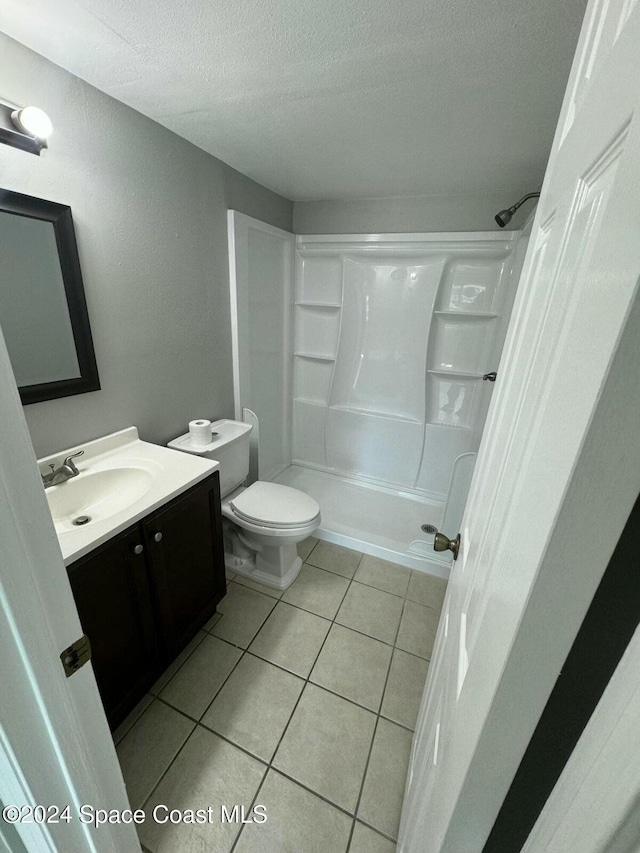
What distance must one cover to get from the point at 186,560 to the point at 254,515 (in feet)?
1.36

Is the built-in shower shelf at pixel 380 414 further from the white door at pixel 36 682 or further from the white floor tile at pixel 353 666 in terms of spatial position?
the white door at pixel 36 682

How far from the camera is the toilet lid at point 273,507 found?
1667 mm

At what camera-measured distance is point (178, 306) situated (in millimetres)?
1634

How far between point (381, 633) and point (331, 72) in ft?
7.22

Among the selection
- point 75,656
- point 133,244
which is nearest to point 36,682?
point 75,656

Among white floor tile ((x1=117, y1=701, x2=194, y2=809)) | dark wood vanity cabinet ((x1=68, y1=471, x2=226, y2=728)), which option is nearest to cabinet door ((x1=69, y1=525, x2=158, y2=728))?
dark wood vanity cabinet ((x1=68, y1=471, x2=226, y2=728))

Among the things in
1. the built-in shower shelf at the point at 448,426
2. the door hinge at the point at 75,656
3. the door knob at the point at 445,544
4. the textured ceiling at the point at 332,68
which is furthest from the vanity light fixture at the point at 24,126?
the built-in shower shelf at the point at 448,426

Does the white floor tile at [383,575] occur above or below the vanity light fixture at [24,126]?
below

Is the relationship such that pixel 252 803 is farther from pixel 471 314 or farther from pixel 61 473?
pixel 471 314

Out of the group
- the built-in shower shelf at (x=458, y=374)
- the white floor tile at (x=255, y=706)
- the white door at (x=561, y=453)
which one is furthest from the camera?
the built-in shower shelf at (x=458, y=374)

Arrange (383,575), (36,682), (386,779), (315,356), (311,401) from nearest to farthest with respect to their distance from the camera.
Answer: (36,682), (386,779), (383,575), (315,356), (311,401)

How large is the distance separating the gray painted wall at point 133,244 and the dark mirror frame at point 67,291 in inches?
1.4

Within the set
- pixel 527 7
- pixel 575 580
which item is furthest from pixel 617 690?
pixel 527 7

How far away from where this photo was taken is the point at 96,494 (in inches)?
50.2
